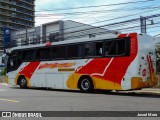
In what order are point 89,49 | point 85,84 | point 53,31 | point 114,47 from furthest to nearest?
point 53,31 < point 85,84 < point 89,49 < point 114,47

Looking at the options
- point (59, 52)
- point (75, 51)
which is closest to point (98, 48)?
point (75, 51)

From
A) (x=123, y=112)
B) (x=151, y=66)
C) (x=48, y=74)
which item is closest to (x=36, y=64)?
(x=48, y=74)

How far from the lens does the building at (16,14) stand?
123188mm

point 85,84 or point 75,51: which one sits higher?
point 75,51

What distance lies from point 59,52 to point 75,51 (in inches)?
57.9

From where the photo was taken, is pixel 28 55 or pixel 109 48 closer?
pixel 109 48

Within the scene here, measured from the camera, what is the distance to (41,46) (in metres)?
22.8

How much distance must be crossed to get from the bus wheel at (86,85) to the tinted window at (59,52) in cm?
208

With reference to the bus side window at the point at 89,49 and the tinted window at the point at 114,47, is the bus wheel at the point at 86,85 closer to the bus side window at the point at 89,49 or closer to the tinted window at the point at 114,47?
the bus side window at the point at 89,49

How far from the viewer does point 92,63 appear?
19.4 meters

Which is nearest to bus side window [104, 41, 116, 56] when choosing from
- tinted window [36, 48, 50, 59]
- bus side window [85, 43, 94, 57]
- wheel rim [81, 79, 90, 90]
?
bus side window [85, 43, 94, 57]

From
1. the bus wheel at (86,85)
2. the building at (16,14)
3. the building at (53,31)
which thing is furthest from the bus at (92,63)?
the building at (16,14)

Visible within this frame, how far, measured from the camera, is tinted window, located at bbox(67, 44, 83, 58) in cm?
2009

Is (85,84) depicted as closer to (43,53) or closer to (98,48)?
(98,48)
